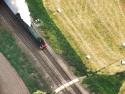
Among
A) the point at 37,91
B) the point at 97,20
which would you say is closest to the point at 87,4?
the point at 97,20

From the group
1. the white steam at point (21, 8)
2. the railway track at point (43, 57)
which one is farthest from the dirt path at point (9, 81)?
the white steam at point (21, 8)

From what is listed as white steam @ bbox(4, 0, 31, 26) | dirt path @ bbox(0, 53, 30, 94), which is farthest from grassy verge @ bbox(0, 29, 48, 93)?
white steam @ bbox(4, 0, 31, 26)

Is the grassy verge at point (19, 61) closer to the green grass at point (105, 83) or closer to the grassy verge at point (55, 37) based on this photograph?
the grassy verge at point (55, 37)

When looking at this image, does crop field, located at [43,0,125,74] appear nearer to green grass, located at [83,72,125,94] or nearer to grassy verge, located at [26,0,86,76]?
grassy verge, located at [26,0,86,76]

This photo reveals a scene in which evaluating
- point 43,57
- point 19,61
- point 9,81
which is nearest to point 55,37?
point 43,57

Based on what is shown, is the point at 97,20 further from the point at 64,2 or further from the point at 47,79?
the point at 47,79

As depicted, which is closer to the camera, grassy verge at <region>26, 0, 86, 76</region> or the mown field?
the mown field
